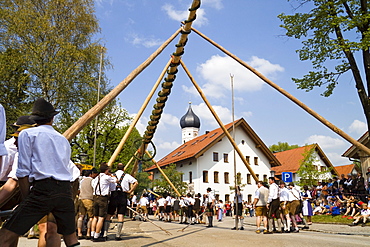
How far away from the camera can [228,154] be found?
161 feet

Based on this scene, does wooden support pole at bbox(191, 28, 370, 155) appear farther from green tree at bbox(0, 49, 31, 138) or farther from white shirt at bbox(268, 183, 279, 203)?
green tree at bbox(0, 49, 31, 138)

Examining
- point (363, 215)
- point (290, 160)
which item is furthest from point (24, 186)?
point (290, 160)

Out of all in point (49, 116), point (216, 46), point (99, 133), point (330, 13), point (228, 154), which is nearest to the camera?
point (49, 116)

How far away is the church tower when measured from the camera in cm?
8219

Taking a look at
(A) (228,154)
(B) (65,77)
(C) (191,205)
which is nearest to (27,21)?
(B) (65,77)

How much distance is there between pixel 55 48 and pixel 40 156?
2080 centimetres

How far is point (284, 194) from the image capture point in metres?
13.6

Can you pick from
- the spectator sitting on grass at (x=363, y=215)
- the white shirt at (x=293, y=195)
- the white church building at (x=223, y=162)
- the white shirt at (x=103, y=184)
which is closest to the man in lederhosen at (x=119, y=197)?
the white shirt at (x=103, y=184)

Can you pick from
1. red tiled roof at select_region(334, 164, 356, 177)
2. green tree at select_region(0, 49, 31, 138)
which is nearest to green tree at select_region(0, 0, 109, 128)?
green tree at select_region(0, 49, 31, 138)

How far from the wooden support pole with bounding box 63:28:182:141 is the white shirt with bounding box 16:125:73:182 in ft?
6.24

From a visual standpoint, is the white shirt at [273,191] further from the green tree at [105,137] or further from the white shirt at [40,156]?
the green tree at [105,137]

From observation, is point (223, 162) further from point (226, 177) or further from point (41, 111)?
point (41, 111)

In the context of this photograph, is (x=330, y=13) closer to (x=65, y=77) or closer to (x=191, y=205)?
(x=191, y=205)

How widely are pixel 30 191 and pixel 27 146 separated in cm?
48
